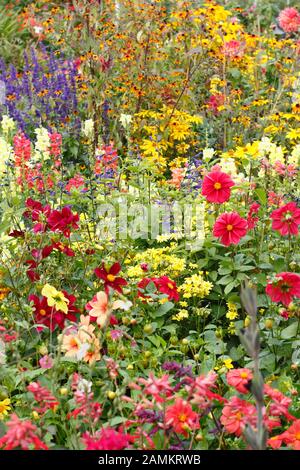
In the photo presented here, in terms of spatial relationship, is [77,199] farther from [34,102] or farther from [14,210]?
[34,102]

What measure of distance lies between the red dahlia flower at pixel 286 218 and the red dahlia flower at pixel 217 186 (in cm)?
24

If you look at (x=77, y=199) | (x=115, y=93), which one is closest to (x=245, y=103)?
(x=115, y=93)

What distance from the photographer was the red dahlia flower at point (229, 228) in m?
2.79

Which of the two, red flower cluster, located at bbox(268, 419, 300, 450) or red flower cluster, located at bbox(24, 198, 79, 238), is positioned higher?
red flower cluster, located at bbox(24, 198, 79, 238)

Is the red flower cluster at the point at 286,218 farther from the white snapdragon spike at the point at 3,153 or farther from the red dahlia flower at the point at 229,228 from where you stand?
the white snapdragon spike at the point at 3,153

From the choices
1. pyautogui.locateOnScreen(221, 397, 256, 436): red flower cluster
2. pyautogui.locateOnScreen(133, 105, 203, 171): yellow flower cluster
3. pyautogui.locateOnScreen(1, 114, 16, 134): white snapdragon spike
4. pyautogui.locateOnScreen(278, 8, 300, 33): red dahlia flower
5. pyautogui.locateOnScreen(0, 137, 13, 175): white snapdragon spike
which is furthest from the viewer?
pyautogui.locateOnScreen(278, 8, 300, 33): red dahlia flower

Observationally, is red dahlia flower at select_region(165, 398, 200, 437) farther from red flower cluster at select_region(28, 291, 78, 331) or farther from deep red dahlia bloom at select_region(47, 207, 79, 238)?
deep red dahlia bloom at select_region(47, 207, 79, 238)

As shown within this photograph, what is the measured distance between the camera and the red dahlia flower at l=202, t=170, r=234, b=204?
289 cm

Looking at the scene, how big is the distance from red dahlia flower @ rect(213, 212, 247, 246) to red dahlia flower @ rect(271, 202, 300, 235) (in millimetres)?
114

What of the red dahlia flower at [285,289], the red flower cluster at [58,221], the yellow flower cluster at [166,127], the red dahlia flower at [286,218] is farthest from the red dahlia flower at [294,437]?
the yellow flower cluster at [166,127]

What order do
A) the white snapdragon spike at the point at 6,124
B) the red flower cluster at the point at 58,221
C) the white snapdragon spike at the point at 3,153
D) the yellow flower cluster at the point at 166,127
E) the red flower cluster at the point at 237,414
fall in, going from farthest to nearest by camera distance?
the yellow flower cluster at the point at 166,127 < the white snapdragon spike at the point at 6,124 < the white snapdragon spike at the point at 3,153 < the red flower cluster at the point at 58,221 < the red flower cluster at the point at 237,414

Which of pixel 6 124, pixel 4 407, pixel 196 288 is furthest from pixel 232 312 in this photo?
pixel 6 124

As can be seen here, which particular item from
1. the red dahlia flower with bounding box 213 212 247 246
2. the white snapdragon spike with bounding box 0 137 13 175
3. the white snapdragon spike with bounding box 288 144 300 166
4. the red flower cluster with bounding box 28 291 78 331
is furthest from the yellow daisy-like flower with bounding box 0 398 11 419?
the white snapdragon spike with bounding box 288 144 300 166

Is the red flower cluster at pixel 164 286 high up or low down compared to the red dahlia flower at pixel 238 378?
up
